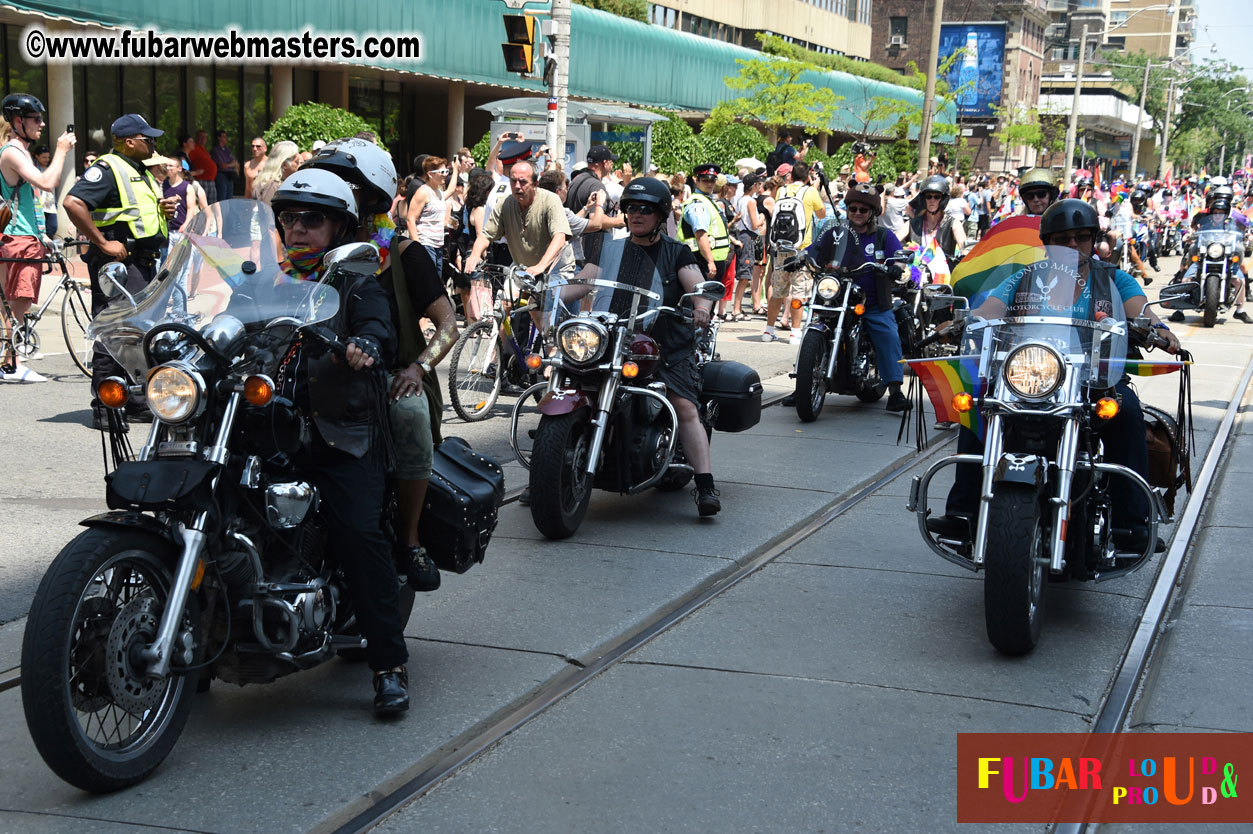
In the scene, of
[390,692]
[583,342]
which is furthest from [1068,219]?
[390,692]

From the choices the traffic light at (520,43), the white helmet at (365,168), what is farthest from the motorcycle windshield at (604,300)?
the traffic light at (520,43)

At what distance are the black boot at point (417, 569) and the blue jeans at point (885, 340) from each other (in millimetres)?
6847

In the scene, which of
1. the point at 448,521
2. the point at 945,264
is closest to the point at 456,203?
the point at 945,264

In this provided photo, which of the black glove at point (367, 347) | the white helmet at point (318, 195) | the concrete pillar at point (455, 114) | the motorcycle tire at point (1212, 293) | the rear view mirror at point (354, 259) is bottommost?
the motorcycle tire at point (1212, 293)

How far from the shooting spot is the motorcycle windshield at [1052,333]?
526 cm

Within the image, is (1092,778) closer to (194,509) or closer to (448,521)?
(448,521)

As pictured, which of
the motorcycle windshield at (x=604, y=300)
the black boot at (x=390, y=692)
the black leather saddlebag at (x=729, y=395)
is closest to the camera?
the black boot at (x=390, y=692)

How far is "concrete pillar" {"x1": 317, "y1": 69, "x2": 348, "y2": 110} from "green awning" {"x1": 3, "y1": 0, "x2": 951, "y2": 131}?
7.94 ft

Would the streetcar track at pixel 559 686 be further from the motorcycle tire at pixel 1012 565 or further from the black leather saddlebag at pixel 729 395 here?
the motorcycle tire at pixel 1012 565

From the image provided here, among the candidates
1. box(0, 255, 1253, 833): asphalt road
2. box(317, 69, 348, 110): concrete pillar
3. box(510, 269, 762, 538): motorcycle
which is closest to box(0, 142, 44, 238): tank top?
box(0, 255, 1253, 833): asphalt road

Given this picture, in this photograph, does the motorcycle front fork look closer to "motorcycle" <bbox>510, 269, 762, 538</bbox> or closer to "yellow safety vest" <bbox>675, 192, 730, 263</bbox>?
"motorcycle" <bbox>510, 269, 762, 538</bbox>

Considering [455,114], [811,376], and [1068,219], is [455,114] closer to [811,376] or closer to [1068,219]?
[811,376]

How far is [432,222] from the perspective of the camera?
13766 mm

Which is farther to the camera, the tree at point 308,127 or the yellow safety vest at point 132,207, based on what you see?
the tree at point 308,127
